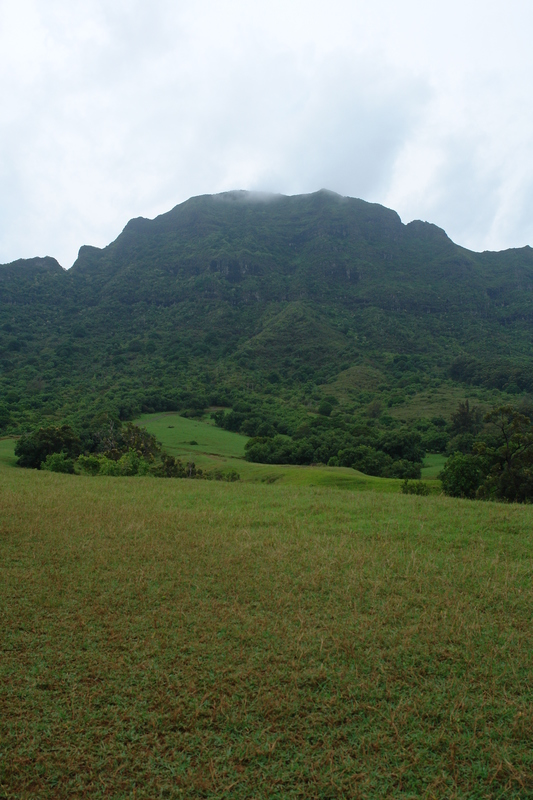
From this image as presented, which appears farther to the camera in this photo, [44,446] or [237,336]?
[237,336]

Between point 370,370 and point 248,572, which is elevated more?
point 370,370

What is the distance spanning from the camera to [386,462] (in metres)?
56.8

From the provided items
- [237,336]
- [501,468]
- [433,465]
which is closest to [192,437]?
[433,465]

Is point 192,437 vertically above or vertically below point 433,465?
above

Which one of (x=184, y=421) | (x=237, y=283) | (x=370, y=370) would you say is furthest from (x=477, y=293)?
(x=184, y=421)

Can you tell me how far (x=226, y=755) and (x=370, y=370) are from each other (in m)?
133

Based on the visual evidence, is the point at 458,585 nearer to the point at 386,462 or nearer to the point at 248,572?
the point at 248,572

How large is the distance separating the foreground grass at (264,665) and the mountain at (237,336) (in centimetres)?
7419

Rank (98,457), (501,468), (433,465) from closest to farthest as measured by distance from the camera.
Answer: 1. (501,468)
2. (98,457)
3. (433,465)

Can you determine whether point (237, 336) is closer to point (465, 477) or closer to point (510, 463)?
point (465, 477)

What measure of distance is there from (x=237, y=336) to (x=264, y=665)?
156064mm

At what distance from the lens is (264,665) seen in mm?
5805

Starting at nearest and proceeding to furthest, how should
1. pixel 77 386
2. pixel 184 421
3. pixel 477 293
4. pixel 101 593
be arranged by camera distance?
pixel 101 593, pixel 184 421, pixel 77 386, pixel 477 293

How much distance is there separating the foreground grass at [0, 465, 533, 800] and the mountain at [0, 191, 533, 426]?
74192 mm
